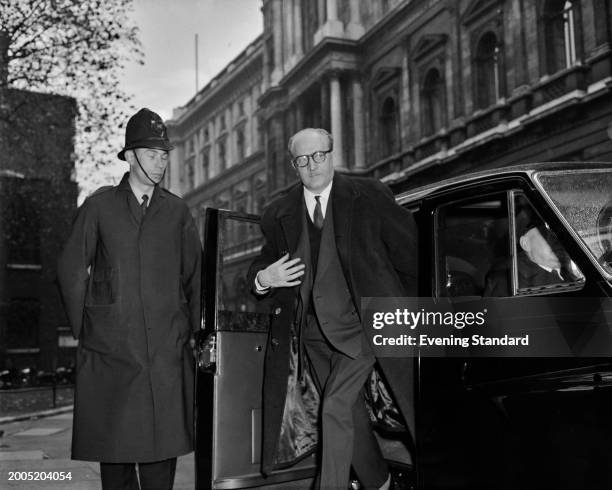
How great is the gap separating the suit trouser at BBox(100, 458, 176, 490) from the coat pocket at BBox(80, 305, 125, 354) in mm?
550

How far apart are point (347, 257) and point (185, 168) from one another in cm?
4254

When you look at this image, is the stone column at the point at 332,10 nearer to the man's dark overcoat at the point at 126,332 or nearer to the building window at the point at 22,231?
the building window at the point at 22,231

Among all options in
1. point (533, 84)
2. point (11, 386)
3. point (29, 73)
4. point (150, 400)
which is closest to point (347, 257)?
point (150, 400)

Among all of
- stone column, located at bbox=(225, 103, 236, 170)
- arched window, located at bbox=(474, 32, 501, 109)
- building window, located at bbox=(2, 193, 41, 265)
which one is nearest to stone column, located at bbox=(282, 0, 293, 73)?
stone column, located at bbox=(225, 103, 236, 170)

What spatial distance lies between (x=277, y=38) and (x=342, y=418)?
3298 cm

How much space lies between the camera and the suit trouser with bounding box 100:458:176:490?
11.9 ft

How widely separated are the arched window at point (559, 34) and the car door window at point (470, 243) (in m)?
15.6

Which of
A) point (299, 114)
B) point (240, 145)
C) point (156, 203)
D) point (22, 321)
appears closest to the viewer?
point (156, 203)

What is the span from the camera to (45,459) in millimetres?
7145

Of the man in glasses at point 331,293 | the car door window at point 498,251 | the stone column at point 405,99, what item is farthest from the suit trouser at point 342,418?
the stone column at point 405,99

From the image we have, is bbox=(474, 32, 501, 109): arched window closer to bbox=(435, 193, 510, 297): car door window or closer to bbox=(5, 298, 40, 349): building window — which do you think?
bbox=(5, 298, 40, 349): building window

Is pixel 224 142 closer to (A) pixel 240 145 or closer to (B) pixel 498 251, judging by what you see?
(A) pixel 240 145

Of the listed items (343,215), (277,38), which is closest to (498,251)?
(343,215)

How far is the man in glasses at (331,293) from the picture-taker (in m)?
3.62
